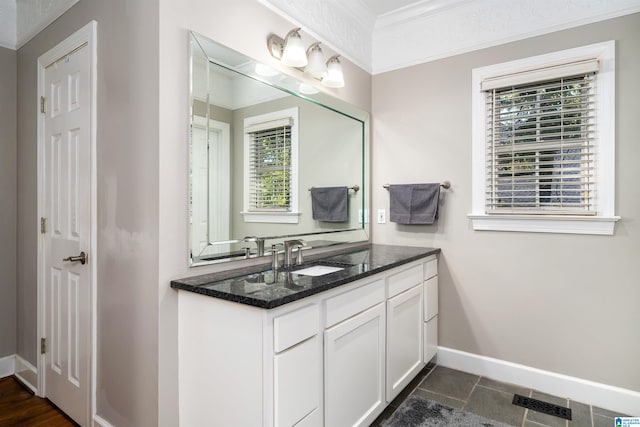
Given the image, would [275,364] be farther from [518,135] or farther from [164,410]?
[518,135]

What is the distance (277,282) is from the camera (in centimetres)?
160

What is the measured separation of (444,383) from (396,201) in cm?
138

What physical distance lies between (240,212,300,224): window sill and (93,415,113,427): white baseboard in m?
1.26

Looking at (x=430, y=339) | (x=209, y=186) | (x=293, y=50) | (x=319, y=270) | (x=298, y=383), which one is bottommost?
(x=430, y=339)

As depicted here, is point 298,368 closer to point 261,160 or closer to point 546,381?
point 261,160

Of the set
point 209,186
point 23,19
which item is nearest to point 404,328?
point 209,186

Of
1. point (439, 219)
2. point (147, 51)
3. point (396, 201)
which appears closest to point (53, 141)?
point (147, 51)

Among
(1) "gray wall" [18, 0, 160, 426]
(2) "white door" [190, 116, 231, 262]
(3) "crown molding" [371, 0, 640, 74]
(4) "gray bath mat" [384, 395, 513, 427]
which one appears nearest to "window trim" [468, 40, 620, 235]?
(3) "crown molding" [371, 0, 640, 74]

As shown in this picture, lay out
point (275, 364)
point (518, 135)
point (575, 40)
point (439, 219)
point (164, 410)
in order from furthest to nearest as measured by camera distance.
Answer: point (439, 219)
point (518, 135)
point (575, 40)
point (164, 410)
point (275, 364)

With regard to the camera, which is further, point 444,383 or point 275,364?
point 444,383

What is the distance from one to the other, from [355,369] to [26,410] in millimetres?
2044

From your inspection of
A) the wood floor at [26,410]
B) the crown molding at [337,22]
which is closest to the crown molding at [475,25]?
the crown molding at [337,22]

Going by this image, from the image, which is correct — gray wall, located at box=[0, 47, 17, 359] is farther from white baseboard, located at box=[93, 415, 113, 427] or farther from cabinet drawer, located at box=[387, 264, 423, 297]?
cabinet drawer, located at box=[387, 264, 423, 297]

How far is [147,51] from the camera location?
160cm
